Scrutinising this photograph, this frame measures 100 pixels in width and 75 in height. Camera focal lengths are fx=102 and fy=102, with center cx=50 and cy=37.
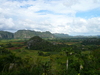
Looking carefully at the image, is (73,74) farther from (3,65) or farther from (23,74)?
(3,65)

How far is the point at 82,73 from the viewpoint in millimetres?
28188

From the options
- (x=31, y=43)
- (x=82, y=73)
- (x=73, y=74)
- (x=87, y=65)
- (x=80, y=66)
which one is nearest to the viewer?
(x=73, y=74)

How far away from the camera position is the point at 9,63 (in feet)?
119

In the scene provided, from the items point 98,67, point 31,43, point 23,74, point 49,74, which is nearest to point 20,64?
point 23,74

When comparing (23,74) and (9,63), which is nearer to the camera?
(23,74)

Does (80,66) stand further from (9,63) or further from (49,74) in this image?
(9,63)

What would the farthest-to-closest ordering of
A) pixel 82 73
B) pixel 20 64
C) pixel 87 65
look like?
pixel 20 64 → pixel 87 65 → pixel 82 73

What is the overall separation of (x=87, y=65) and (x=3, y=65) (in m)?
28.9

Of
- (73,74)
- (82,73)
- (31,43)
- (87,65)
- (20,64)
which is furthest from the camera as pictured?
(31,43)

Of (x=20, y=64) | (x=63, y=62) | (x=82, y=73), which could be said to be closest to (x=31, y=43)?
(x=20, y=64)

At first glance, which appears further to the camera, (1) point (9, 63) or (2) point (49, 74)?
(1) point (9, 63)

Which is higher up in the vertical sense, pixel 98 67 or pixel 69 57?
pixel 69 57

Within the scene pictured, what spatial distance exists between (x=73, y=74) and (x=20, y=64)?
72.4 feet

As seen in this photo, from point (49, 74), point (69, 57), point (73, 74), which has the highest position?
point (69, 57)
